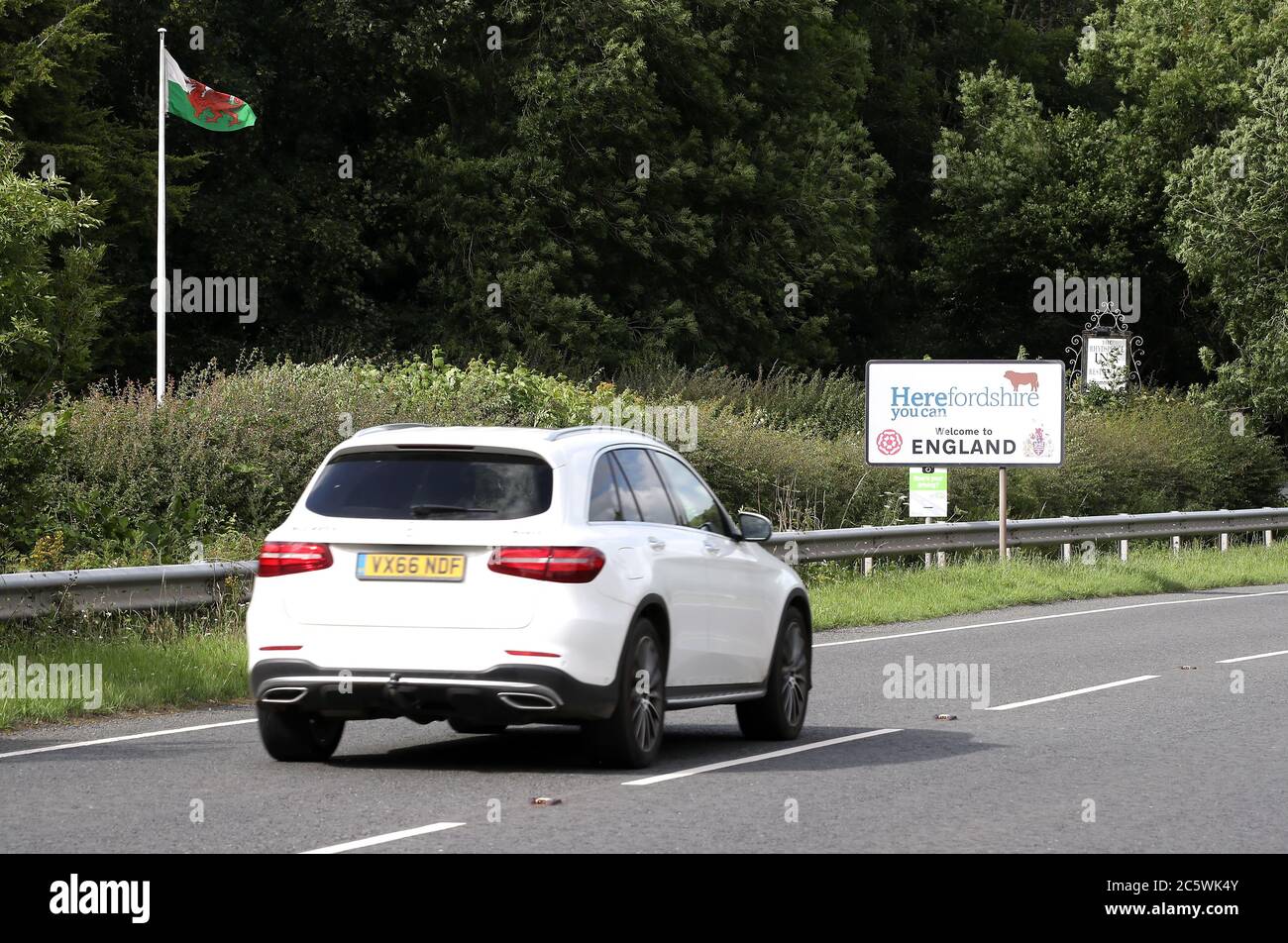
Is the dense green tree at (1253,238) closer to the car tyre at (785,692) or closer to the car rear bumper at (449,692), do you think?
the car tyre at (785,692)

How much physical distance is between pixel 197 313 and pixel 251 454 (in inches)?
949

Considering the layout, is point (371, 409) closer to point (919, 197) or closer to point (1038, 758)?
point (1038, 758)

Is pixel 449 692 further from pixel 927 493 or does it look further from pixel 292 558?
pixel 927 493

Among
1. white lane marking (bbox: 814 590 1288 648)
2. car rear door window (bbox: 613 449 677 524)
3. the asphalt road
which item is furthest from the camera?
white lane marking (bbox: 814 590 1288 648)

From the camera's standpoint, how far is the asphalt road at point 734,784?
27.5 ft

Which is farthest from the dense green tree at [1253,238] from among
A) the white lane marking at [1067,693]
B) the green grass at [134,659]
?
the green grass at [134,659]

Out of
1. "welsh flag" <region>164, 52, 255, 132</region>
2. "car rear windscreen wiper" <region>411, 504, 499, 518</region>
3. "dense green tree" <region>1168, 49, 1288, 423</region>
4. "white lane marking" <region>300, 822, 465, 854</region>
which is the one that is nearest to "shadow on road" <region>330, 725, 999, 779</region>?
"car rear windscreen wiper" <region>411, 504, 499, 518</region>

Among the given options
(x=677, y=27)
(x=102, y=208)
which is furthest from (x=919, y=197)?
(x=102, y=208)

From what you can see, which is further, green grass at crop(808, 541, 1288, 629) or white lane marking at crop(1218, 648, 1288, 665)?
green grass at crop(808, 541, 1288, 629)

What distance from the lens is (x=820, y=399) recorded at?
124ft

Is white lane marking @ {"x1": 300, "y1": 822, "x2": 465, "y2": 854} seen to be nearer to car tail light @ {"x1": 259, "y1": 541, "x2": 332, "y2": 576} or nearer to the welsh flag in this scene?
car tail light @ {"x1": 259, "y1": 541, "x2": 332, "y2": 576}

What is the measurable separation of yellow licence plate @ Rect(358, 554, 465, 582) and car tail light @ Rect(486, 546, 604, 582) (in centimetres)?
17

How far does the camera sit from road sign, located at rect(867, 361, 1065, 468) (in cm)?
2853

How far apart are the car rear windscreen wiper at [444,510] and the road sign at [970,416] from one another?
61.9 ft
